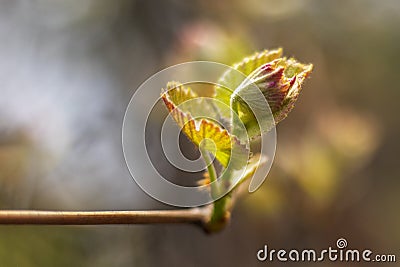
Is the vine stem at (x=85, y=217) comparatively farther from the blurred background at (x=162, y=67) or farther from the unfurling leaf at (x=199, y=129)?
the blurred background at (x=162, y=67)

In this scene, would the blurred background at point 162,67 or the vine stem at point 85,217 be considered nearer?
the vine stem at point 85,217

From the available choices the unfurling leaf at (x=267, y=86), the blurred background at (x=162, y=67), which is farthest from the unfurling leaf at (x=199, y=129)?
the blurred background at (x=162, y=67)

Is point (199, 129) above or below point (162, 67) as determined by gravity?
below

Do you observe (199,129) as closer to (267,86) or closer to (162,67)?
(267,86)

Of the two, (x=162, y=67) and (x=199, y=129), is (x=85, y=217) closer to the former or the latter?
(x=199, y=129)

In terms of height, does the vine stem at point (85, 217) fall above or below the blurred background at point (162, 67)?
below

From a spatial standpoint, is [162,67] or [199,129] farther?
[162,67]

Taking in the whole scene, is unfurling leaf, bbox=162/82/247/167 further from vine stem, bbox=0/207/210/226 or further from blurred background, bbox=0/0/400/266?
blurred background, bbox=0/0/400/266

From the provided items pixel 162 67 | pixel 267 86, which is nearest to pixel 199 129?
pixel 267 86

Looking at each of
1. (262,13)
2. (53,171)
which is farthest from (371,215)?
(53,171)
